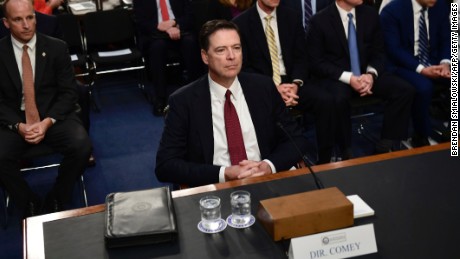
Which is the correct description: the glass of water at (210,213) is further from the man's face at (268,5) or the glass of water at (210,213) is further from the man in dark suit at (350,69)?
the man's face at (268,5)

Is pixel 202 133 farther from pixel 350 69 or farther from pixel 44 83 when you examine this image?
pixel 350 69

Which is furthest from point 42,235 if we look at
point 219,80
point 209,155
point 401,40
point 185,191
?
point 401,40

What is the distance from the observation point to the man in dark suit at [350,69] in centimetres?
378

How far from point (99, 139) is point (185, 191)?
8.94ft

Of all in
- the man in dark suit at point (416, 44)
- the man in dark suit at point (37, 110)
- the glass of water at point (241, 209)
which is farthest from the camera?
the man in dark suit at point (416, 44)

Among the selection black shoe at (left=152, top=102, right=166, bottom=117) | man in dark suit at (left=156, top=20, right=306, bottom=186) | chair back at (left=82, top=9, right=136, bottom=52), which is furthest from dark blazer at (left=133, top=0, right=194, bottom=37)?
man in dark suit at (left=156, top=20, right=306, bottom=186)

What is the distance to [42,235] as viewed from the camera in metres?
1.76

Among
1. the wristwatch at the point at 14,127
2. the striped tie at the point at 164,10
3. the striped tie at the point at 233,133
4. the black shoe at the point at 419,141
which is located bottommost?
the black shoe at the point at 419,141

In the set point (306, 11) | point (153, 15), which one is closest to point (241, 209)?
point (306, 11)

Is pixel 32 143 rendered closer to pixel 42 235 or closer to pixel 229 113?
pixel 229 113

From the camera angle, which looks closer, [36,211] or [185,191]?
[185,191]

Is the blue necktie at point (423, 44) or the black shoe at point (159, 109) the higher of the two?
the blue necktie at point (423, 44)

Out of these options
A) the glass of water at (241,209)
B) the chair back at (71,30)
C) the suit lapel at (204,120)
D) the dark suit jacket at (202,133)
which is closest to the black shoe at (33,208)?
the dark suit jacket at (202,133)

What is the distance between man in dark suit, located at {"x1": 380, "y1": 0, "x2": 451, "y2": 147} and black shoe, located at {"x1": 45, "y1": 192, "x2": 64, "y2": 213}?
8.11 feet
